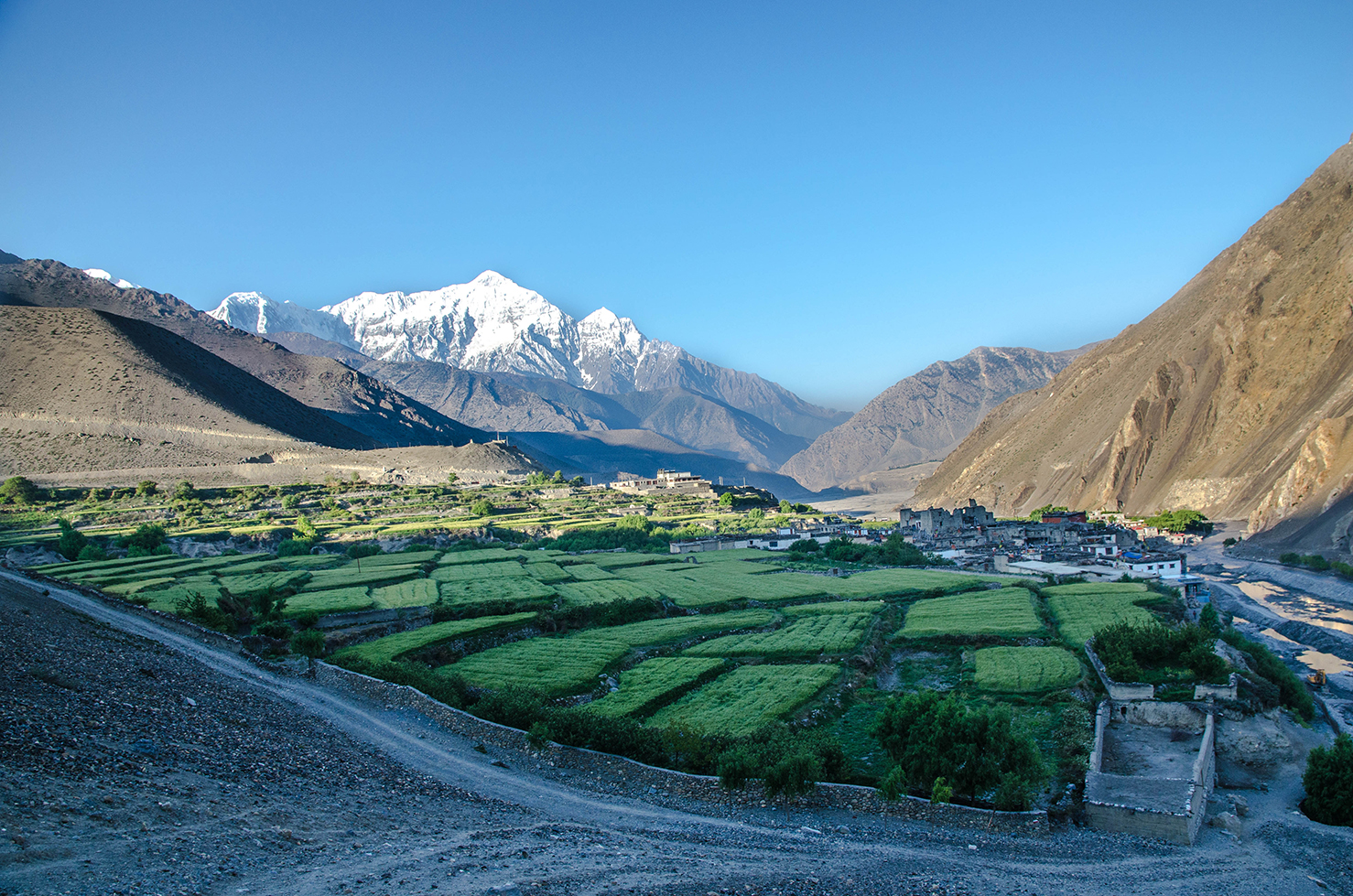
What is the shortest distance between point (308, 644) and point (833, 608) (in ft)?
78.8

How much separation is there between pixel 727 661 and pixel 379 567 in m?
29.4

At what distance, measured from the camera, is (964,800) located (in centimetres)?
1734

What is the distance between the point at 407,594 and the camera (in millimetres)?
41375

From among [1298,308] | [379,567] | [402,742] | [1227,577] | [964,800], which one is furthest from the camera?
[1298,308]

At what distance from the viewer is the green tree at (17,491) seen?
250 ft

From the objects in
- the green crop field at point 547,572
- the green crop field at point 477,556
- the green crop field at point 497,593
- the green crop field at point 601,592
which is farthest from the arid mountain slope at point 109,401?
the green crop field at point 601,592

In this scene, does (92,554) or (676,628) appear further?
(92,554)

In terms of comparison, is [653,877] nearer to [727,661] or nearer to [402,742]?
[402,742]

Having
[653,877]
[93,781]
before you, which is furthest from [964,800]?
[93,781]

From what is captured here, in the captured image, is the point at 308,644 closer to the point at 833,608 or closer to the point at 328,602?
the point at 328,602

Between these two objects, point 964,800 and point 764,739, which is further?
point 764,739

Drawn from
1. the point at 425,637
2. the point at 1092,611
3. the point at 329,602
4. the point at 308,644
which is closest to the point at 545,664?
the point at 425,637

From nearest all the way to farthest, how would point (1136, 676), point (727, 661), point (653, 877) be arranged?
1. point (653, 877)
2. point (1136, 676)
3. point (727, 661)

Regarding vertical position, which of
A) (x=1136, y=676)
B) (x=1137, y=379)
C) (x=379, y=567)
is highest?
(x=1137, y=379)
